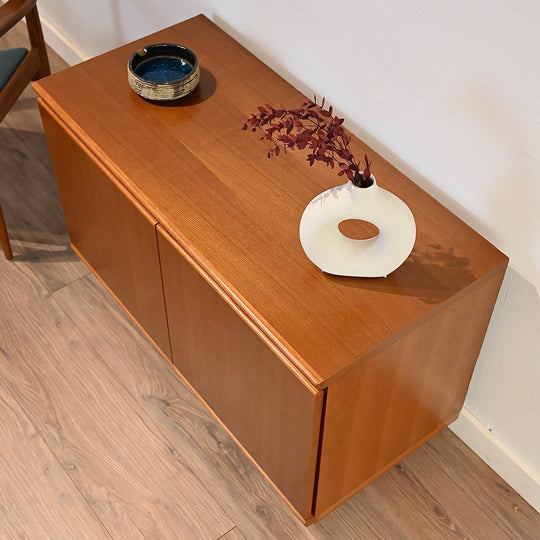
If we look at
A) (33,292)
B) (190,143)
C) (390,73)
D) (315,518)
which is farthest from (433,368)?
(33,292)

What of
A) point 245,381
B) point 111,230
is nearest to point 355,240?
point 245,381

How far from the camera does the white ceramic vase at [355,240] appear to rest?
1.29 m

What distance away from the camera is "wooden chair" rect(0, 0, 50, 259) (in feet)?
6.43

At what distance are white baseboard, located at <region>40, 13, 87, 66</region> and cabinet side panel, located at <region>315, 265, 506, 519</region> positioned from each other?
176 centimetres

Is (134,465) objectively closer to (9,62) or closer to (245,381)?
(245,381)

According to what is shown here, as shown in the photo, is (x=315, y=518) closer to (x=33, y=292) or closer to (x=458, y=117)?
(x=458, y=117)

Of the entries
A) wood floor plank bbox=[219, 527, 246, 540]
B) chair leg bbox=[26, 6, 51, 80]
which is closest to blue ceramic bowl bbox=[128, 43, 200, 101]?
chair leg bbox=[26, 6, 51, 80]

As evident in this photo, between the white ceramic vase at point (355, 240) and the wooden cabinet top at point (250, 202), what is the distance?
0.04 meters

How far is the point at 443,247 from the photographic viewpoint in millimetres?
1436

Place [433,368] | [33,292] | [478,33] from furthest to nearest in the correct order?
1. [33,292]
2. [433,368]
3. [478,33]

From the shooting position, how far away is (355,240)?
4.44ft

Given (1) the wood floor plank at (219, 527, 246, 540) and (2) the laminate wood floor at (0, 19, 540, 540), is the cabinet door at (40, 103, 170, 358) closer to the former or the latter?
(2) the laminate wood floor at (0, 19, 540, 540)

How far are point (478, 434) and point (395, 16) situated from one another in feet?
3.08

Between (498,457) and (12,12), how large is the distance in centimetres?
159
